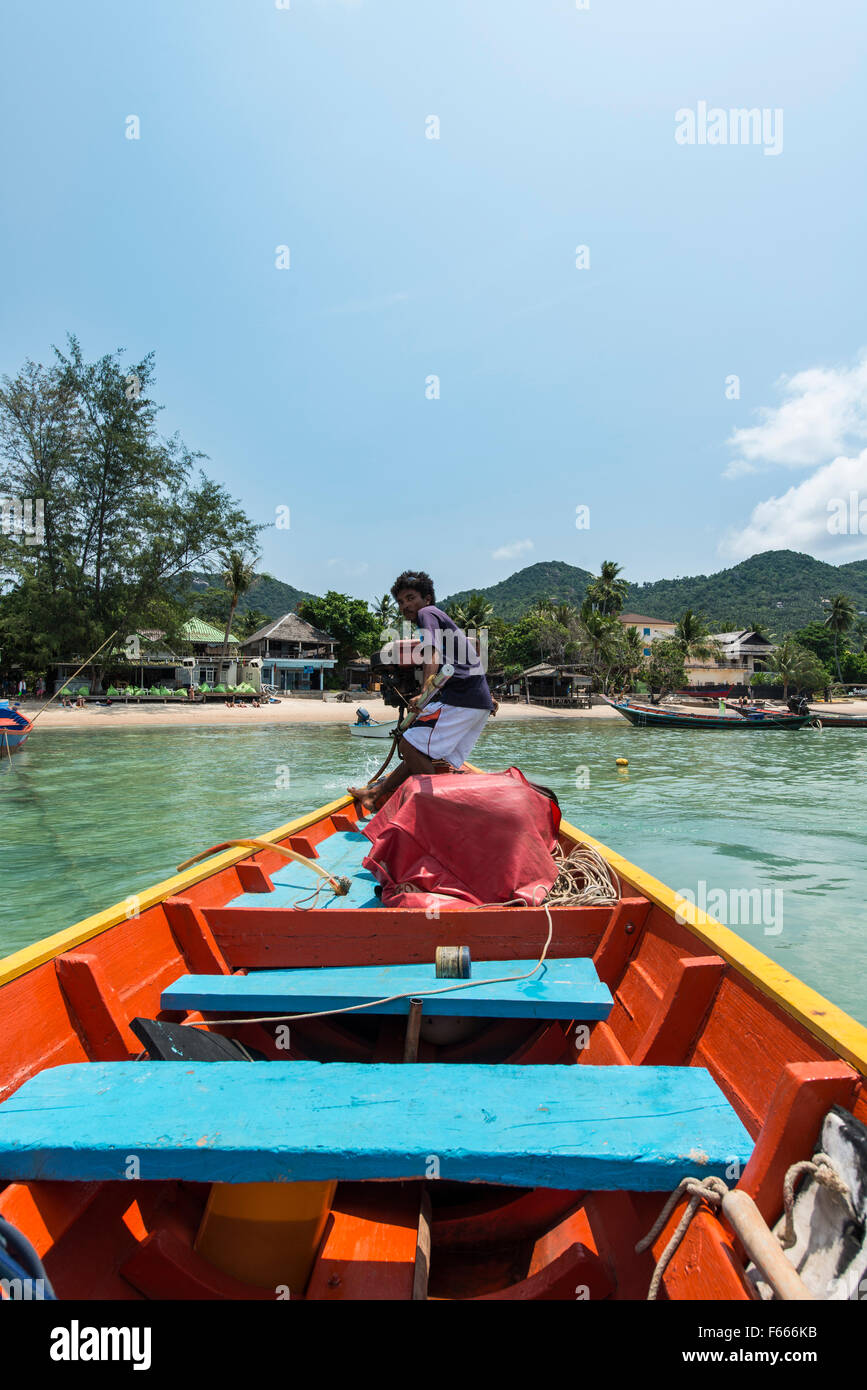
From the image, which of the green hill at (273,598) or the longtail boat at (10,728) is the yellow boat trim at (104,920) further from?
the green hill at (273,598)

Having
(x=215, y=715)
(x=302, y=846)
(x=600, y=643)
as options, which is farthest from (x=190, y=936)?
(x=600, y=643)

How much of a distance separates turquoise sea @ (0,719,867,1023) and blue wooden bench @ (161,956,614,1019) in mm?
3810

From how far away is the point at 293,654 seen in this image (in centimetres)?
5512

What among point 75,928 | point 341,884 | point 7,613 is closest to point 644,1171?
point 75,928

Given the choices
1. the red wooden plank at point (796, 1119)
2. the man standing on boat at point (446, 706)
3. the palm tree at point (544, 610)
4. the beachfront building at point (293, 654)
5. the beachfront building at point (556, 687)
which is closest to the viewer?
the red wooden plank at point (796, 1119)

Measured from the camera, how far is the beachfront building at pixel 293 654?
53406 millimetres

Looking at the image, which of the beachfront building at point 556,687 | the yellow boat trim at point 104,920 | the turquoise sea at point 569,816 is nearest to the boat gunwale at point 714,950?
the yellow boat trim at point 104,920

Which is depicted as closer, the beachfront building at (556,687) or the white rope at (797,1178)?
the white rope at (797,1178)

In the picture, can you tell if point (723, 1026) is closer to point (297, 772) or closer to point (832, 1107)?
point (832, 1107)

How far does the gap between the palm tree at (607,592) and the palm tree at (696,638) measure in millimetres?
6935

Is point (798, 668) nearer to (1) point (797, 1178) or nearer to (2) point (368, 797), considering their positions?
(2) point (368, 797)
